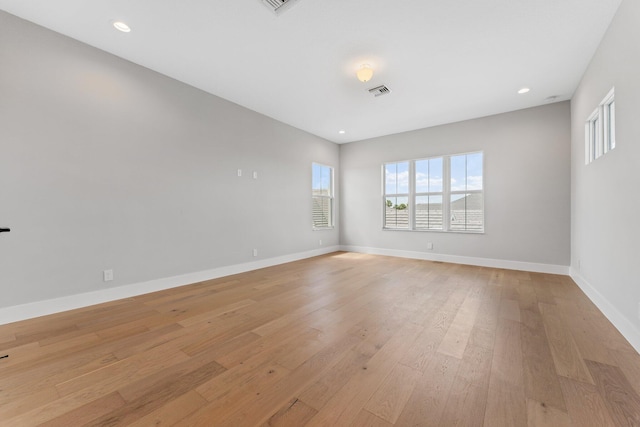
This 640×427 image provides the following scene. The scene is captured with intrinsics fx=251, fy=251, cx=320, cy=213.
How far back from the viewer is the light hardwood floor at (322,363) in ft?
4.22

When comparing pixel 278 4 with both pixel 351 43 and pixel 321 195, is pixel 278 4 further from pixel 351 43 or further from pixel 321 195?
pixel 321 195

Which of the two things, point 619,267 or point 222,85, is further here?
point 222,85

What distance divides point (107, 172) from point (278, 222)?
9.15ft

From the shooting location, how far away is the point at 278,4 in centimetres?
219

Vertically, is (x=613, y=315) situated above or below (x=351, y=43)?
below

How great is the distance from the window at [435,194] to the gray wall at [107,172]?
3295mm

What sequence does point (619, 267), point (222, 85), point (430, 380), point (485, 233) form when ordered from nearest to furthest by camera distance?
point (430, 380) → point (619, 267) → point (222, 85) → point (485, 233)

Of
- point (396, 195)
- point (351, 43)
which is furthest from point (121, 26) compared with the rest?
point (396, 195)

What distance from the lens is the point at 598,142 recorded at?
2932mm

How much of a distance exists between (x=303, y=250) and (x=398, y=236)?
2.23 m

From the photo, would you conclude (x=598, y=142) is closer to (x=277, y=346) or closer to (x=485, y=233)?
(x=485, y=233)

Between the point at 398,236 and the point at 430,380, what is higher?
the point at 398,236

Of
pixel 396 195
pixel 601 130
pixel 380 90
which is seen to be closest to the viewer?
pixel 601 130

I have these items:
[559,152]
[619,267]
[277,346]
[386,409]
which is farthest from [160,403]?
[559,152]
